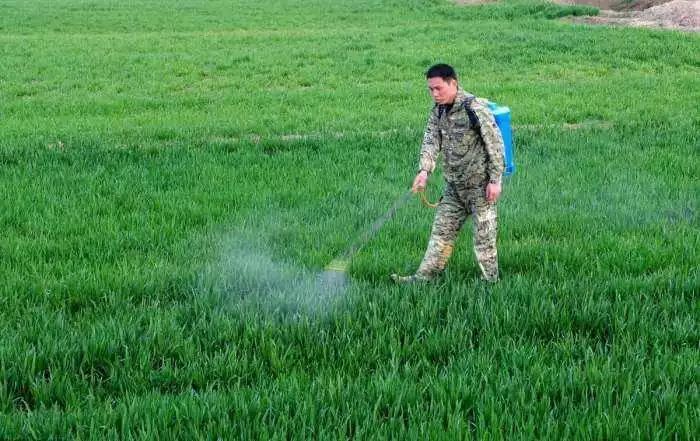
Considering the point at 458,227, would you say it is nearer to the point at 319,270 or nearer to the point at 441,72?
the point at 319,270

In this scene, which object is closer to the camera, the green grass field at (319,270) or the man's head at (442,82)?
the green grass field at (319,270)

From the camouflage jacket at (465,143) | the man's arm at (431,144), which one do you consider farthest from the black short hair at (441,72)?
the man's arm at (431,144)

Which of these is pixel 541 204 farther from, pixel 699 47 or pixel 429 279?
pixel 699 47

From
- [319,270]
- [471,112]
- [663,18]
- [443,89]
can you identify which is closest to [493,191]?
[471,112]

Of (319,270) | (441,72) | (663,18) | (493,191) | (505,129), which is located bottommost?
(319,270)

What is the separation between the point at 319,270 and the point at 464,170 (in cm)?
125

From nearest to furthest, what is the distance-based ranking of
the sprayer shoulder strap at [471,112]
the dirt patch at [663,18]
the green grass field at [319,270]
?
the green grass field at [319,270]
the sprayer shoulder strap at [471,112]
the dirt patch at [663,18]

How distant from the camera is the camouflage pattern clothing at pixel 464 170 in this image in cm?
530

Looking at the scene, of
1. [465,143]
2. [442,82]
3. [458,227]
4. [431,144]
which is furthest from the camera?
[458,227]

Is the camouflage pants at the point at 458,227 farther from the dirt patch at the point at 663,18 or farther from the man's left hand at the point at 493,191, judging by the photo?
the dirt patch at the point at 663,18

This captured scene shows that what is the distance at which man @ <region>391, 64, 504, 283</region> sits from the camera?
5.27 meters

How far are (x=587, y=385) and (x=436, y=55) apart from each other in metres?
17.8

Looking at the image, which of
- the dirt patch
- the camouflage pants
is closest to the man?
the camouflage pants

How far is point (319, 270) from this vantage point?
5555 millimetres
